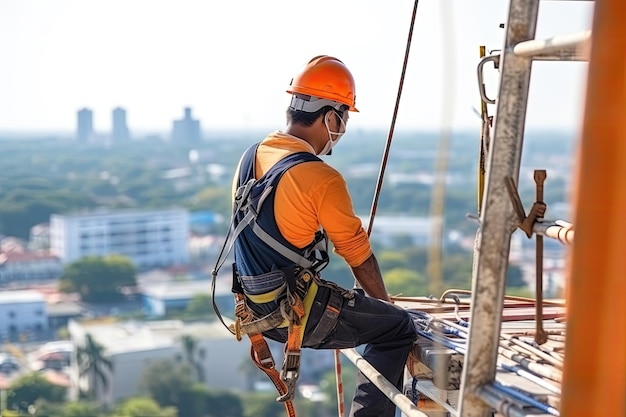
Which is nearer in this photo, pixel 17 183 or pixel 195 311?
pixel 195 311

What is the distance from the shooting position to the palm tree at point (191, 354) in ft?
179

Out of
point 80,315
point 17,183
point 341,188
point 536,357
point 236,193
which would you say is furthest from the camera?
point 17,183

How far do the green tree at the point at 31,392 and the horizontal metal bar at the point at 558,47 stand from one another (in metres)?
49.6

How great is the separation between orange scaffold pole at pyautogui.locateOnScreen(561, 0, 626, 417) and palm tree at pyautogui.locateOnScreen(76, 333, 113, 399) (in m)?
51.9

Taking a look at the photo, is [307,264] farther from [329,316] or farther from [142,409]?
[142,409]

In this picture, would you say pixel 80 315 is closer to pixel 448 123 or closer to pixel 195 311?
pixel 195 311

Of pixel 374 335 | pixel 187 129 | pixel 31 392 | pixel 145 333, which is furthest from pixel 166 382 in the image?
pixel 374 335

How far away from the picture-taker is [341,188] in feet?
10.2

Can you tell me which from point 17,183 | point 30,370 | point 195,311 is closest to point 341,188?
point 30,370

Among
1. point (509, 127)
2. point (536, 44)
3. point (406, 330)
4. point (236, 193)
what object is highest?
point (536, 44)

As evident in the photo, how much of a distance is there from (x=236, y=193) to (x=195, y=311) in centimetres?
5676

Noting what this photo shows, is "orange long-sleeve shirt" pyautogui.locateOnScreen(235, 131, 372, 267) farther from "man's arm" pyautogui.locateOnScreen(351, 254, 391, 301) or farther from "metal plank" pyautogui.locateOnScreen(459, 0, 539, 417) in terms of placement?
"metal plank" pyautogui.locateOnScreen(459, 0, 539, 417)

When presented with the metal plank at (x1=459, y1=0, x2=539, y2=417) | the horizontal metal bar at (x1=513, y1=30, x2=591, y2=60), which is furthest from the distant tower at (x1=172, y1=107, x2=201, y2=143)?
the horizontal metal bar at (x1=513, y1=30, x2=591, y2=60)

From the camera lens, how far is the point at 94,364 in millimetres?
52094
